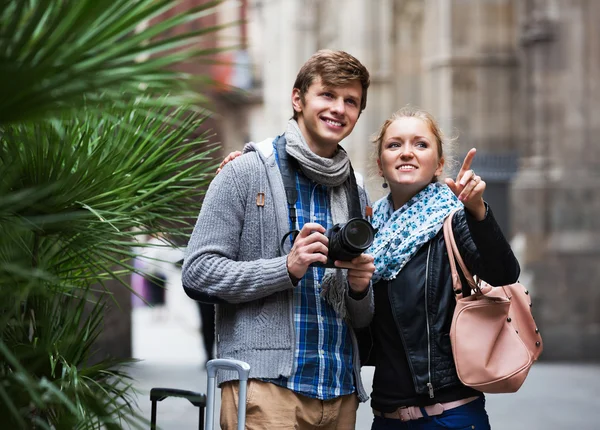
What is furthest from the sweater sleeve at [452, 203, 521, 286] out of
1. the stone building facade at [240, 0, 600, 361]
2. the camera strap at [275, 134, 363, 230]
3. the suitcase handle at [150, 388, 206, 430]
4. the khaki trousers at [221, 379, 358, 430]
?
the suitcase handle at [150, 388, 206, 430]

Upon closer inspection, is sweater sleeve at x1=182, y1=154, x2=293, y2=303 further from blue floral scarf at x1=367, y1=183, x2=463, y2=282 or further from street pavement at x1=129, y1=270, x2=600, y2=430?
street pavement at x1=129, y1=270, x2=600, y2=430

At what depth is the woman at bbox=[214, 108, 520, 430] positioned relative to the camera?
3.52 m

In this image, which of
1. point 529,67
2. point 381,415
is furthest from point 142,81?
point 529,67

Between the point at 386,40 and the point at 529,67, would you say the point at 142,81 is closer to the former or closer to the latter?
the point at 529,67

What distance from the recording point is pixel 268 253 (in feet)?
11.1

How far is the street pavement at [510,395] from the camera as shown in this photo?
8992mm

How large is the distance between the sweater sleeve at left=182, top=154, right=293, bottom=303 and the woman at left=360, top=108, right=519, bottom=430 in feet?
1.57

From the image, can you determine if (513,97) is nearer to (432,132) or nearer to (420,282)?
(432,132)

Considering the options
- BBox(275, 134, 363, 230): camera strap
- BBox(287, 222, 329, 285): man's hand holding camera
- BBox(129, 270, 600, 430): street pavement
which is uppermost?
BBox(275, 134, 363, 230): camera strap

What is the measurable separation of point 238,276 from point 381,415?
2.40ft

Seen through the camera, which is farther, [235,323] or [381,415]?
[381,415]

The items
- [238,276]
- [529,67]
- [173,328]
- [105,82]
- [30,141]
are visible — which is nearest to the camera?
[105,82]

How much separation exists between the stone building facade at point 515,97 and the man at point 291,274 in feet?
2.62

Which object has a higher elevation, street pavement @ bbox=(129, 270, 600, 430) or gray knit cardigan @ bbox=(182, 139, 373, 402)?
gray knit cardigan @ bbox=(182, 139, 373, 402)
